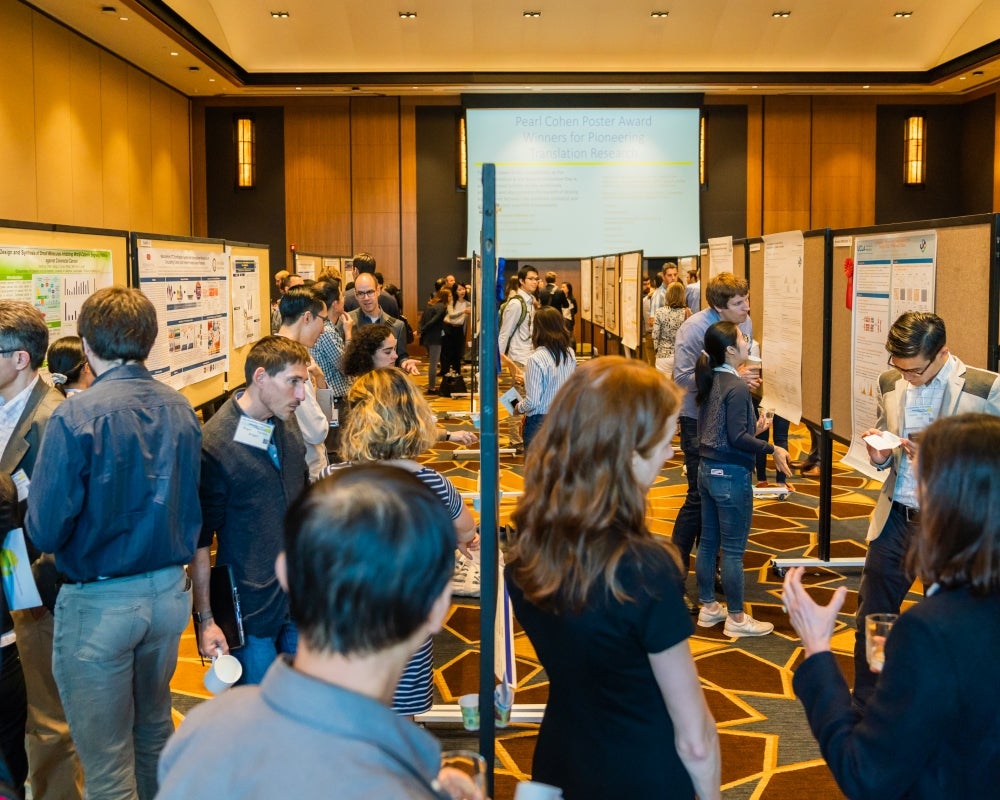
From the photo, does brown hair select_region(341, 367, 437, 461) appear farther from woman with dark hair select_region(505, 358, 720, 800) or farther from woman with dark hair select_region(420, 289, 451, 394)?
woman with dark hair select_region(420, 289, 451, 394)

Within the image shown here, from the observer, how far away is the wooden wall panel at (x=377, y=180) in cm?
1730

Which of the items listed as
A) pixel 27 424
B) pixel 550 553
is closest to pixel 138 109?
pixel 27 424

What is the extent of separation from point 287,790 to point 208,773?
3.5 inches

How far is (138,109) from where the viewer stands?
14586 millimetres

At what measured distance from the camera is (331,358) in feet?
17.8

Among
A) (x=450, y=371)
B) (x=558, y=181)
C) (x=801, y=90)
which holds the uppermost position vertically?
(x=801, y=90)

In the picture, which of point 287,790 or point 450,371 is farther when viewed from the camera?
point 450,371

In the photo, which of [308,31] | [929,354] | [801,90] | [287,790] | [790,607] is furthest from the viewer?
[801,90]

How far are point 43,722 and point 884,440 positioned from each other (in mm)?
2725

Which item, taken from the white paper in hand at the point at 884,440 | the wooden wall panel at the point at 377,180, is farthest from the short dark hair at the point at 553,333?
the wooden wall panel at the point at 377,180

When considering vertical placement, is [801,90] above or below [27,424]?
above

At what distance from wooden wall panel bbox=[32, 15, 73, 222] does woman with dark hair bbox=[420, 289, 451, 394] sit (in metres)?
4.52

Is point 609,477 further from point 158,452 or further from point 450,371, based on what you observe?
point 450,371

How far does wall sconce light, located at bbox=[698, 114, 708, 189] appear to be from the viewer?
17.2 metres
